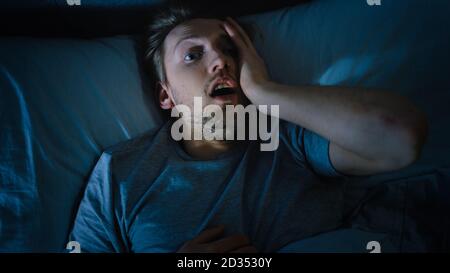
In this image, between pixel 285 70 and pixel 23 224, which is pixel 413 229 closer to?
pixel 285 70

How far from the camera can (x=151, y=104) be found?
100 cm

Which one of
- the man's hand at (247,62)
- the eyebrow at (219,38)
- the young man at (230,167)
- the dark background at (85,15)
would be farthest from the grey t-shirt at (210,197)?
the dark background at (85,15)

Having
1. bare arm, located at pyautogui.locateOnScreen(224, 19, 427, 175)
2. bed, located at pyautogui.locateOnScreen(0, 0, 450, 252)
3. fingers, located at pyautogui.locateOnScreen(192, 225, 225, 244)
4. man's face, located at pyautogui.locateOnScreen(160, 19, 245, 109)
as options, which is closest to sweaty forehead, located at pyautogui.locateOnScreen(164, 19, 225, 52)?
man's face, located at pyautogui.locateOnScreen(160, 19, 245, 109)

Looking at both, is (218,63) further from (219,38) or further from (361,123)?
(361,123)

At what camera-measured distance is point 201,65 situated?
→ 2.99 feet

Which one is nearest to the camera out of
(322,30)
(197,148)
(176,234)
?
(176,234)

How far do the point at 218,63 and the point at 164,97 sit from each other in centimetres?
17

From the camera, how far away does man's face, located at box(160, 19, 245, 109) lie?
2.96 feet

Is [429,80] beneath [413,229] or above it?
above

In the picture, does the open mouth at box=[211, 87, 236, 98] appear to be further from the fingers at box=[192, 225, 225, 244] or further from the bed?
the fingers at box=[192, 225, 225, 244]

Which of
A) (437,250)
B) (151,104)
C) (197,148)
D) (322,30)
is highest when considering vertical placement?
(322,30)

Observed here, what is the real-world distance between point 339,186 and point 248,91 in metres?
0.27

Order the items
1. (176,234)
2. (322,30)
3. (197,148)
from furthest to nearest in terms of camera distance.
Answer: (322,30) < (197,148) < (176,234)
